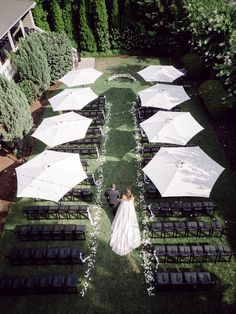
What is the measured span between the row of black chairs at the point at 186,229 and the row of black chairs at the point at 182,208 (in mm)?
686

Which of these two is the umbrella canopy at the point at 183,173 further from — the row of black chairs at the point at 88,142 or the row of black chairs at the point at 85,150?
the row of black chairs at the point at 88,142

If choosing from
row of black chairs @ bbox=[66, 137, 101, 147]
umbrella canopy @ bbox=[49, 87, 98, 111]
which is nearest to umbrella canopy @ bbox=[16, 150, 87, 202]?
row of black chairs @ bbox=[66, 137, 101, 147]

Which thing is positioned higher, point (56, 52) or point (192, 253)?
point (56, 52)

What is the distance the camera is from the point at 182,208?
14.0 metres

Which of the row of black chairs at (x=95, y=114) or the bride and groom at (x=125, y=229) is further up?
the row of black chairs at (x=95, y=114)

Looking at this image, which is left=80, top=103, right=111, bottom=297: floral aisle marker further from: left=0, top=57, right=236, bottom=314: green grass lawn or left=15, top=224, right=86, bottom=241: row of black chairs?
left=15, top=224, right=86, bottom=241: row of black chairs

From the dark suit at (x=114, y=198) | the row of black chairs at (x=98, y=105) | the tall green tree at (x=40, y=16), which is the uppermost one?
the tall green tree at (x=40, y=16)

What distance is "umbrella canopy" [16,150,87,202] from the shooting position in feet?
43.5

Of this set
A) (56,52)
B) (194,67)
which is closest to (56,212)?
(56,52)

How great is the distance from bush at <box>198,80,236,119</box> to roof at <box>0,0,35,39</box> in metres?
14.4

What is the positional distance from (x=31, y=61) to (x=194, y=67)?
41.2 ft

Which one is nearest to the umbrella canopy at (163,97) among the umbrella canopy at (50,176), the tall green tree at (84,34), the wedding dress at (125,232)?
the umbrella canopy at (50,176)

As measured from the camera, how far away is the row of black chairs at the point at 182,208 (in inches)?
549

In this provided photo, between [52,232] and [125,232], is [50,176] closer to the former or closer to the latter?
[52,232]
